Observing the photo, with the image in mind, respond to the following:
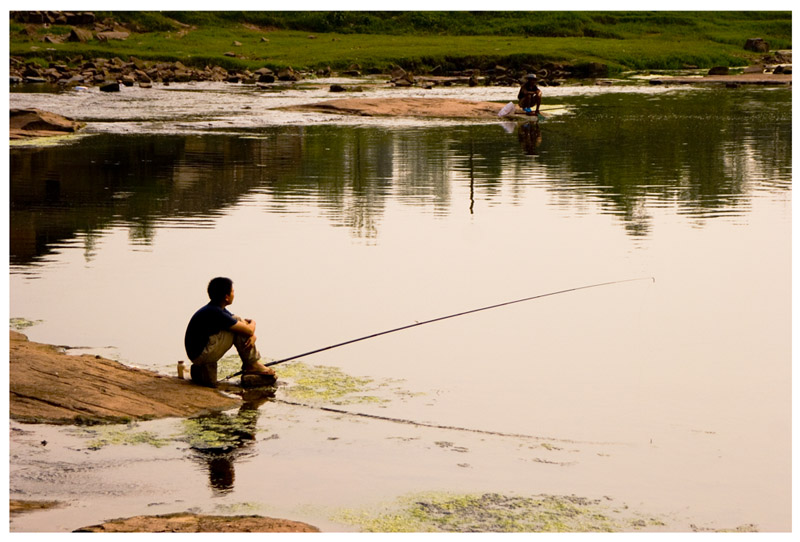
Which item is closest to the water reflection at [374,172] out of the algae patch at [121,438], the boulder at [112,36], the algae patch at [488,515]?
the algae patch at [121,438]

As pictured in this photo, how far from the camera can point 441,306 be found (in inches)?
449

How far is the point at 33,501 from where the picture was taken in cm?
646

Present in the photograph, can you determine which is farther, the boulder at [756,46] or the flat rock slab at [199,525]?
the boulder at [756,46]

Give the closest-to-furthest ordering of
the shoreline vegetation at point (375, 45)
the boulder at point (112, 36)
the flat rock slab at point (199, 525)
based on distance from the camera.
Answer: the flat rock slab at point (199, 525)
the shoreline vegetation at point (375, 45)
the boulder at point (112, 36)

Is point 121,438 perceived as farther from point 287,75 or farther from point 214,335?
point 287,75

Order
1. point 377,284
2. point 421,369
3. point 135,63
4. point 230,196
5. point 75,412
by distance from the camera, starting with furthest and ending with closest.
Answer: point 135,63, point 230,196, point 377,284, point 421,369, point 75,412

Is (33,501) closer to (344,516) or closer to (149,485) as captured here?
(149,485)

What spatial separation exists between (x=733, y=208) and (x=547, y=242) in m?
3.97

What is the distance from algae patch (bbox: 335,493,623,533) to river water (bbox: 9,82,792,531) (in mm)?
158

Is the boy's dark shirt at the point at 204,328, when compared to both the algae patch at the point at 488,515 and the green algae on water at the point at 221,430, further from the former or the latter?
the algae patch at the point at 488,515

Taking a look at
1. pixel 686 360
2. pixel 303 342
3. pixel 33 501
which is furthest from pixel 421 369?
pixel 33 501

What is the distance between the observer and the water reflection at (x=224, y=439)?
705cm

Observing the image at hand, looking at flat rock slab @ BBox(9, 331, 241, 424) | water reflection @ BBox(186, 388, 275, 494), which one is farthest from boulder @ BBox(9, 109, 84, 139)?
water reflection @ BBox(186, 388, 275, 494)

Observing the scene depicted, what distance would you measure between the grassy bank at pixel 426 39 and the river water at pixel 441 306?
3062 centimetres
